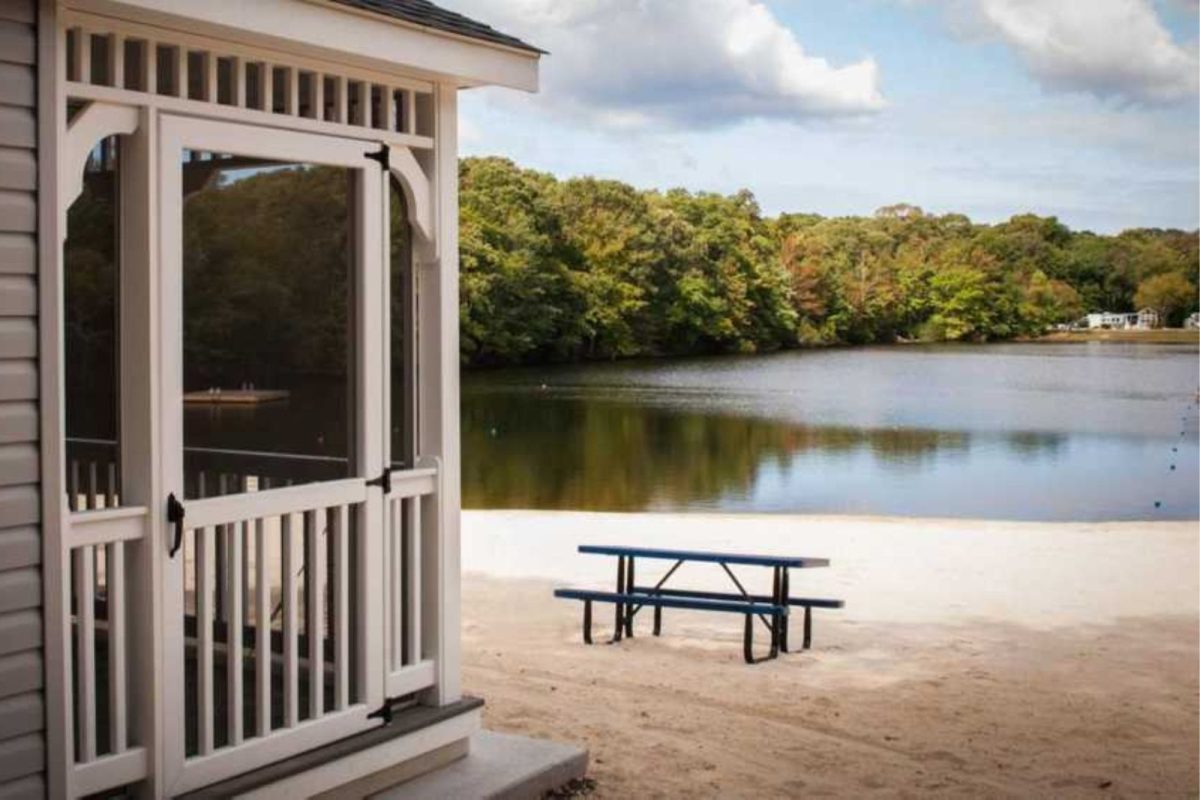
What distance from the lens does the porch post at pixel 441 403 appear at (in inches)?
239

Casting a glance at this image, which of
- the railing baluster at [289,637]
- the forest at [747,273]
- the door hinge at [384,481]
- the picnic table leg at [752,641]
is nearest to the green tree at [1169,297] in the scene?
the forest at [747,273]

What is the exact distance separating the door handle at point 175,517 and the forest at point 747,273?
2301 inches

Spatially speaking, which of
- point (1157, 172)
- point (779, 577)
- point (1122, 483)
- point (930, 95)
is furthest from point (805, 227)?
point (779, 577)

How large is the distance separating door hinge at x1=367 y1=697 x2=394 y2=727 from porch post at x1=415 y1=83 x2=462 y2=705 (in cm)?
27

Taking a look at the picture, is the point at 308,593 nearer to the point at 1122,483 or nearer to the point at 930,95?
the point at 1122,483

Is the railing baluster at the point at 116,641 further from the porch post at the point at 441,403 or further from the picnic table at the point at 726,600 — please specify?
the picnic table at the point at 726,600

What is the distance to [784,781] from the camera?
6.94m

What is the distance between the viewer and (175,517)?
5.01 metres

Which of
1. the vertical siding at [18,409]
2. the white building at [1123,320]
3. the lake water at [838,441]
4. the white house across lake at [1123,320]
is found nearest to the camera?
the vertical siding at [18,409]

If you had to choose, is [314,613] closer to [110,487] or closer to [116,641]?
[110,487]

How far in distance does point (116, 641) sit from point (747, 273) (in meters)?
82.2

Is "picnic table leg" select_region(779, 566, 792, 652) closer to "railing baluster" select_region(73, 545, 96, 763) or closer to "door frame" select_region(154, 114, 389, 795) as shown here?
"door frame" select_region(154, 114, 389, 795)

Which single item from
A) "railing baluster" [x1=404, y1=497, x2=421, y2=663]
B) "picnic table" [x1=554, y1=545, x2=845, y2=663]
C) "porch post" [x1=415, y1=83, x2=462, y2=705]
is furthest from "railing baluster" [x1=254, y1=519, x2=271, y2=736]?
"picnic table" [x1=554, y1=545, x2=845, y2=663]

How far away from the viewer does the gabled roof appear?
5.47m
